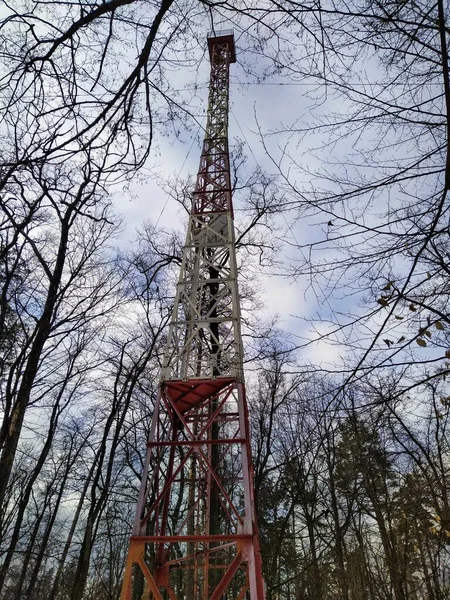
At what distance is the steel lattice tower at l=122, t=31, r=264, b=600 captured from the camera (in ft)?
17.6

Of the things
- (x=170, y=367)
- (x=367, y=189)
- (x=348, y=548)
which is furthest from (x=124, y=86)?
A: (x=348, y=548)

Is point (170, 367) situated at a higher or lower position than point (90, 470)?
lower

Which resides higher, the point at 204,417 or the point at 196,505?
the point at 204,417

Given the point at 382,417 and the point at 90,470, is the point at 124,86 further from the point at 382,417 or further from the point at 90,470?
the point at 90,470

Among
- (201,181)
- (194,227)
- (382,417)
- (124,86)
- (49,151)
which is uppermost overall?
(201,181)

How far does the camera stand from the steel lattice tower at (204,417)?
537cm

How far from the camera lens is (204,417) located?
809 cm

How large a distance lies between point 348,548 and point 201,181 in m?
14.6

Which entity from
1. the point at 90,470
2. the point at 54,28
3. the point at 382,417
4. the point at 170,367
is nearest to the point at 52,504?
the point at 90,470

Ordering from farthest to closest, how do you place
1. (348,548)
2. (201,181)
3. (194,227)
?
(348,548) < (201,181) < (194,227)

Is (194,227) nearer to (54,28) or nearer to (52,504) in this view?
(54,28)


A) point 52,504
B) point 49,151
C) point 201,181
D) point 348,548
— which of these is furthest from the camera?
point 52,504

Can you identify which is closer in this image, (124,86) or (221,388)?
(124,86)

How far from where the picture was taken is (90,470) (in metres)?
14.7
